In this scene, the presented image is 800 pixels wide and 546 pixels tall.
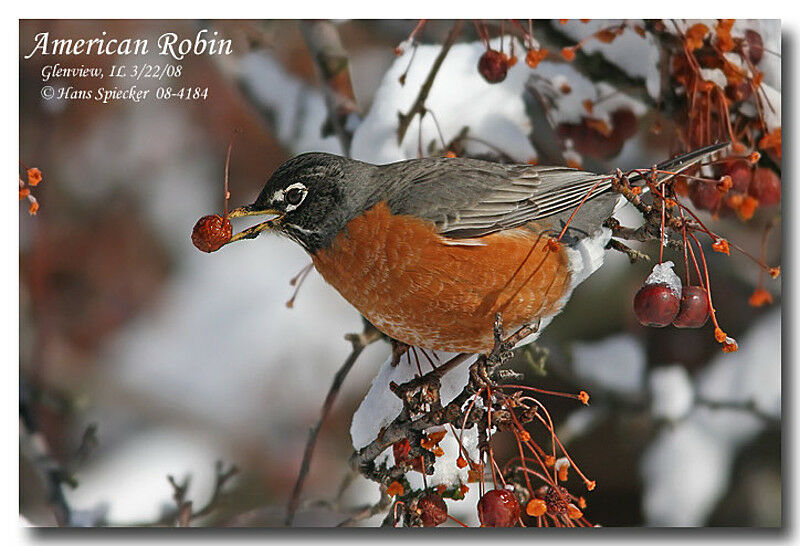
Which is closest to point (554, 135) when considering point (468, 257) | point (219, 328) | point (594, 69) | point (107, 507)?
point (594, 69)

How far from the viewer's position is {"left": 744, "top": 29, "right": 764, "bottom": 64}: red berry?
2.24 m

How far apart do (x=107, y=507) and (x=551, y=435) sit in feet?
3.93

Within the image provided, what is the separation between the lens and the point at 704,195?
2219mm

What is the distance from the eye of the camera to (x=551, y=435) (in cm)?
222

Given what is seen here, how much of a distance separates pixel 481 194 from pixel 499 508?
0.74 metres

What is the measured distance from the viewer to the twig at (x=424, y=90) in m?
2.26

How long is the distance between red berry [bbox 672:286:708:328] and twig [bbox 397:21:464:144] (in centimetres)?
82

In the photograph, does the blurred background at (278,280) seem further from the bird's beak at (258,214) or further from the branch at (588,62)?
the bird's beak at (258,214)

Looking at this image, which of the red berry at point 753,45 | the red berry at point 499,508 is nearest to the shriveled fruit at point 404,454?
the red berry at point 499,508

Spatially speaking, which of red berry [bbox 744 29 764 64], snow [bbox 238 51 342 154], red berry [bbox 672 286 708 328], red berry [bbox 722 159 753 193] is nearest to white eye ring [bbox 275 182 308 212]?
snow [bbox 238 51 342 154]

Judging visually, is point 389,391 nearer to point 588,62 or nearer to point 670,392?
point 670,392

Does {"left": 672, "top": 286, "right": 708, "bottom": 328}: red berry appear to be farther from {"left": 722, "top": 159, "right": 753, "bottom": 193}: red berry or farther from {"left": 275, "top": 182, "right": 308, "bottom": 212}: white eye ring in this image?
{"left": 275, "top": 182, "right": 308, "bottom": 212}: white eye ring

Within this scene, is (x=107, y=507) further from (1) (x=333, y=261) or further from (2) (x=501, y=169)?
(2) (x=501, y=169)

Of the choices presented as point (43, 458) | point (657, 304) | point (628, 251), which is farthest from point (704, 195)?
point (43, 458)
